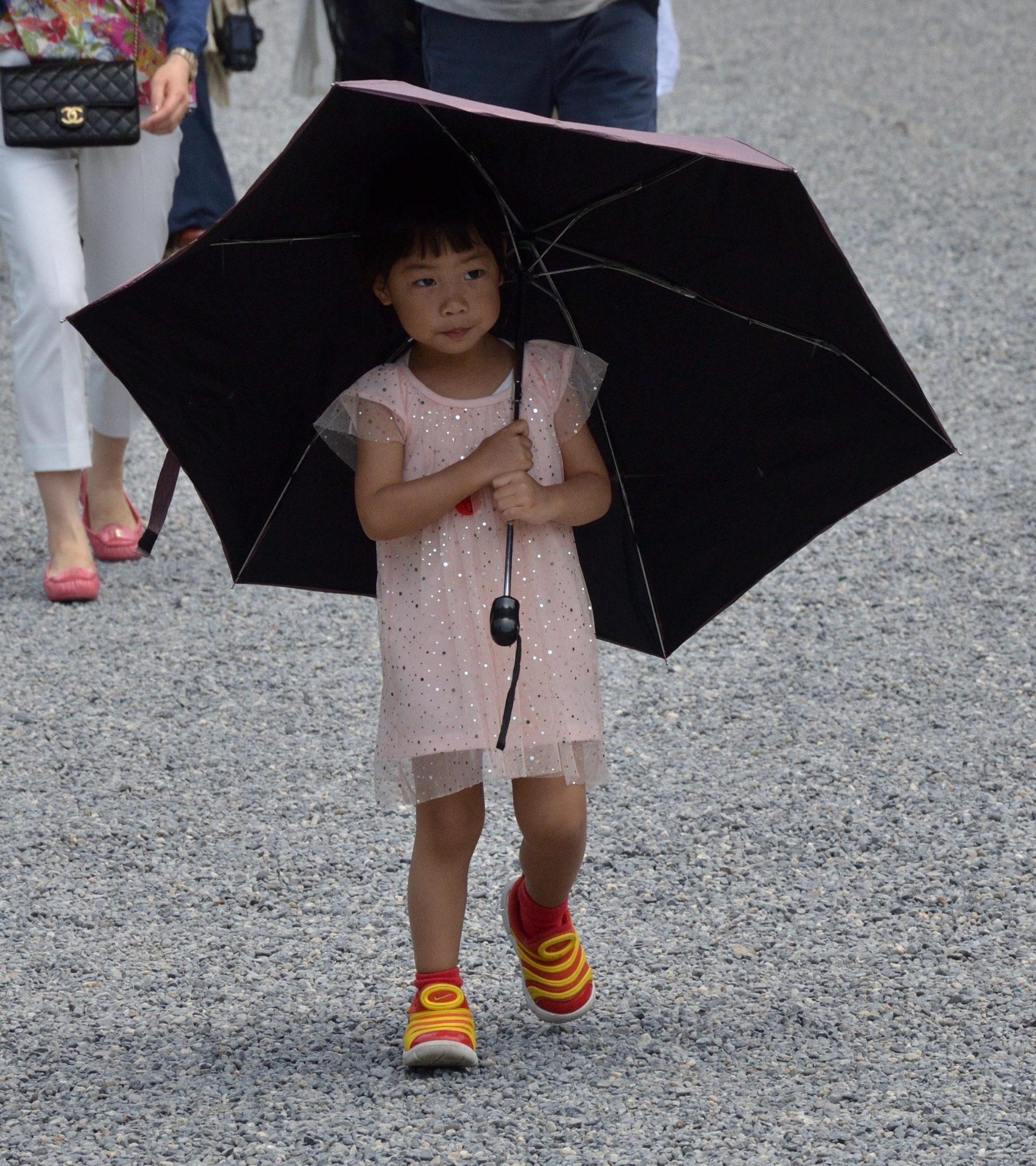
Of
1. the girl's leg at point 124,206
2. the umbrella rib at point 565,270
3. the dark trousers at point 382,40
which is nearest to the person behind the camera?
the umbrella rib at point 565,270

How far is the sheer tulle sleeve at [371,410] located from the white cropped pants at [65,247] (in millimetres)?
1908

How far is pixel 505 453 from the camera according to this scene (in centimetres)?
234

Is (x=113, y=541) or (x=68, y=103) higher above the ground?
(x=68, y=103)

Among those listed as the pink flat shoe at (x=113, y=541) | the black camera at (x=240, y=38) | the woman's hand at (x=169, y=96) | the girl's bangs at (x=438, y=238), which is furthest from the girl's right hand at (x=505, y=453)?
the black camera at (x=240, y=38)

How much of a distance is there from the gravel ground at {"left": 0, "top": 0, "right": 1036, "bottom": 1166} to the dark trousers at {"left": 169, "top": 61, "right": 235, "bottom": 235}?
79 cm

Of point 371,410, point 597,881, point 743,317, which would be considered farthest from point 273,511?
point 597,881

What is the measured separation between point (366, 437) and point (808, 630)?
2018 millimetres

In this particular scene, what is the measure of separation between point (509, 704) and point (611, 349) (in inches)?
23.4

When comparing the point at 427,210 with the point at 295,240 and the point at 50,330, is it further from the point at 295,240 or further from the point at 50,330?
the point at 50,330

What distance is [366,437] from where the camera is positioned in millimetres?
2418

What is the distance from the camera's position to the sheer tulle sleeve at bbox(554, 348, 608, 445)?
2488 mm

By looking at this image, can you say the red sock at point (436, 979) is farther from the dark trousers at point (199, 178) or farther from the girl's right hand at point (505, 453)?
the dark trousers at point (199, 178)

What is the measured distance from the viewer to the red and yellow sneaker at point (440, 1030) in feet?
7.97

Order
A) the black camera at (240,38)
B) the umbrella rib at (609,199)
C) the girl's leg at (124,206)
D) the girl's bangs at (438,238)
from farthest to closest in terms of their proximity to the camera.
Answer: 1. the black camera at (240,38)
2. the girl's leg at (124,206)
3. the girl's bangs at (438,238)
4. the umbrella rib at (609,199)
